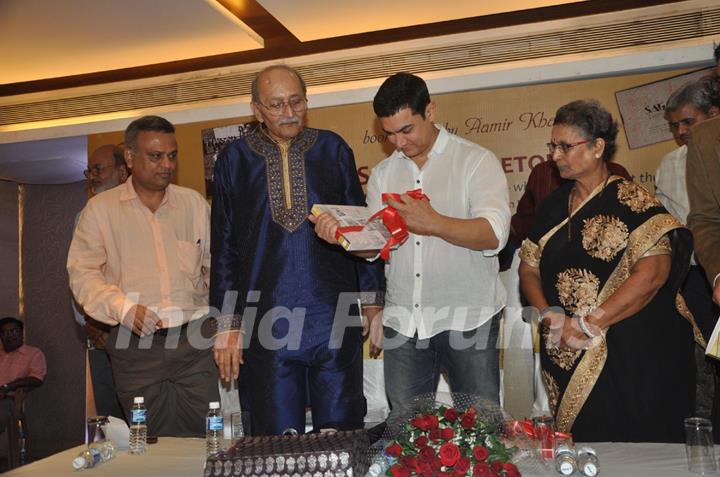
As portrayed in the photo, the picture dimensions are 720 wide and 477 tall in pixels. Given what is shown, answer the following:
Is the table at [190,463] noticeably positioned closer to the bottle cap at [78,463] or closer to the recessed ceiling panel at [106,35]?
the bottle cap at [78,463]

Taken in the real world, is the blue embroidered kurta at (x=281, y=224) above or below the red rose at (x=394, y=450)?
above

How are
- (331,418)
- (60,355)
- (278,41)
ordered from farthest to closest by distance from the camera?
(60,355)
(278,41)
(331,418)

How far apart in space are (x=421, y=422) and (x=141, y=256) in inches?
80.9

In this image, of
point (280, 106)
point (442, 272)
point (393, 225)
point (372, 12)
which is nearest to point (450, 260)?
point (442, 272)

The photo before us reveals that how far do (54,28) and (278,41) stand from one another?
5.03 feet

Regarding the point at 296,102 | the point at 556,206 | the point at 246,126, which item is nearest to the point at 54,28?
the point at 246,126

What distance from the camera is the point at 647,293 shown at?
2746 mm

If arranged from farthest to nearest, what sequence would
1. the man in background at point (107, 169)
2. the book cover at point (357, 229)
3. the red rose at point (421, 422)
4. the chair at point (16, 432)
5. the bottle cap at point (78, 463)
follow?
the chair at point (16, 432) < the man in background at point (107, 169) < the book cover at point (357, 229) < the bottle cap at point (78, 463) < the red rose at point (421, 422)

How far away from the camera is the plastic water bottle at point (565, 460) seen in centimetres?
190

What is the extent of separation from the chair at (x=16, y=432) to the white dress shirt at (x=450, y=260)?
4818 mm

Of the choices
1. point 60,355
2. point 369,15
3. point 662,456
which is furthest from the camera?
point 60,355

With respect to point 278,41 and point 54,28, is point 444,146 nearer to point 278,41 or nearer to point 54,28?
point 278,41

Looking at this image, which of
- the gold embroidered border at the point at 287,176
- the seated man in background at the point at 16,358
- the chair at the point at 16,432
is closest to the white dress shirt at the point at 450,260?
the gold embroidered border at the point at 287,176

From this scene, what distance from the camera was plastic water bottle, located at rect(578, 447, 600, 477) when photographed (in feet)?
6.15
